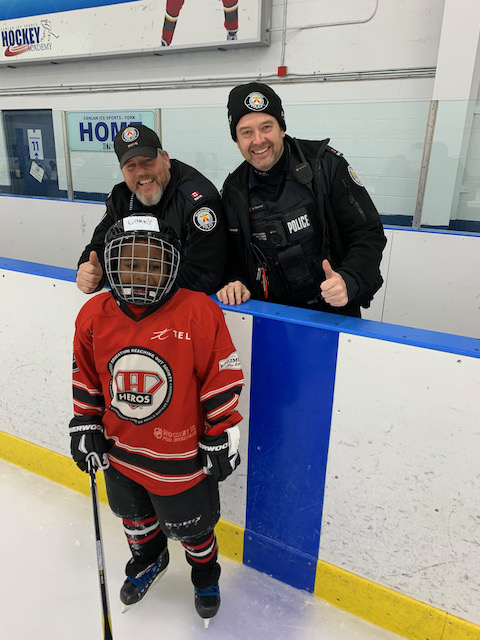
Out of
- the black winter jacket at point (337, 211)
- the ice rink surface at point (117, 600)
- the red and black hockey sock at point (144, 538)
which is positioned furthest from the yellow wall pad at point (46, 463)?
the black winter jacket at point (337, 211)

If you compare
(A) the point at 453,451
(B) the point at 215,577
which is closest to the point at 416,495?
(A) the point at 453,451

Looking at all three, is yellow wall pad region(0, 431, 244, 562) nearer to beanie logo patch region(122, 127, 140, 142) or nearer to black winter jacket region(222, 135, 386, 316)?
black winter jacket region(222, 135, 386, 316)

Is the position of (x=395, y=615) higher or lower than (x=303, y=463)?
lower

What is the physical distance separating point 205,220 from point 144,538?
99 cm

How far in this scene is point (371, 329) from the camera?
3.82ft

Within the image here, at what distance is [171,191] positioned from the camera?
1.52 m

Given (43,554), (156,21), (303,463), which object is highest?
(156,21)

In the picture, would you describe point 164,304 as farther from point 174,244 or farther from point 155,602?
point 155,602

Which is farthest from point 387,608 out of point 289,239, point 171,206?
point 171,206

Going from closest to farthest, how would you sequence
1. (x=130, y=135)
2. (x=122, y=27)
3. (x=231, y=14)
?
(x=130, y=135), (x=231, y=14), (x=122, y=27)

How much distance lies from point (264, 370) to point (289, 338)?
0.14 metres

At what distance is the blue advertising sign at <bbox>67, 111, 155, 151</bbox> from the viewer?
4996 mm

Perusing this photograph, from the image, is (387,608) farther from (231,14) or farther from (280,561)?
(231,14)

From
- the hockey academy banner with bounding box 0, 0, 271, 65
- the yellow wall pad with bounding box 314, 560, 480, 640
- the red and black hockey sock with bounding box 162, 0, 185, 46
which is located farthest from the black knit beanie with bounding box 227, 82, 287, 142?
the red and black hockey sock with bounding box 162, 0, 185, 46
